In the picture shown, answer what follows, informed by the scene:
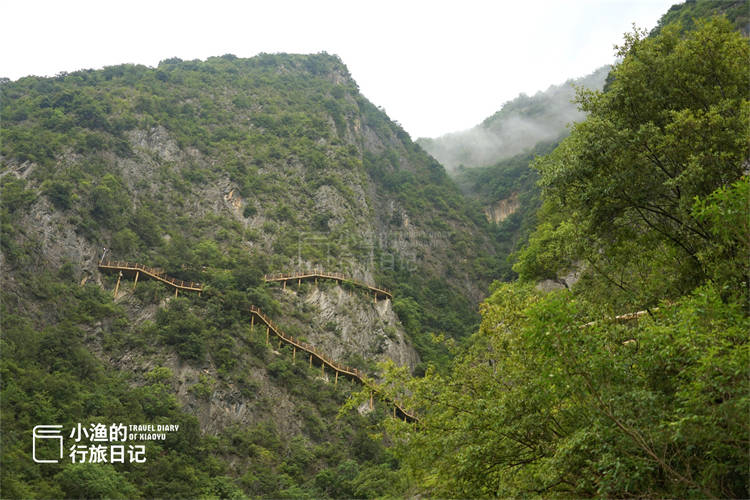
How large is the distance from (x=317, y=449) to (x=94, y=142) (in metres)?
29.3

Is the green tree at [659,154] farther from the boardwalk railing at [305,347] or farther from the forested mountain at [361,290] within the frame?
the boardwalk railing at [305,347]

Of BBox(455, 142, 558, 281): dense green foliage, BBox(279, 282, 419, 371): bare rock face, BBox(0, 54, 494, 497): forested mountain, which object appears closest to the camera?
BBox(0, 54, 494, 497): forested mountain

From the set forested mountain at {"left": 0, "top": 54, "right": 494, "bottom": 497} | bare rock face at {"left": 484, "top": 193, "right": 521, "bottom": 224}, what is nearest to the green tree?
forested mountain at {"left": 0, "top": 54, "right": 494, "bottom": 497}

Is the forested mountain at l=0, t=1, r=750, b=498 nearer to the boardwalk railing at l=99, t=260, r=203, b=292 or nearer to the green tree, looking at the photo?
the green tree

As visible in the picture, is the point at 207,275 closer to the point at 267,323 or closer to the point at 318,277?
the point at 267,323

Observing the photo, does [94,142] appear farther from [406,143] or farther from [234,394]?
[406,143]

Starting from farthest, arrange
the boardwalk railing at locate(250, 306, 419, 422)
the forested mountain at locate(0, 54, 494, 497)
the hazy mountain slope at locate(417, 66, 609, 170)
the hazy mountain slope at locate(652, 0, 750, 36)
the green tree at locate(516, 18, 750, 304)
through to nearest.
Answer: the hazy mountain slope at locate(417, 66, 609, 170)
the boardwalk railing at locate(250, 306, 419, 422)
the hazy mountain slope at locate(652, 0, 750, 36)
the forested mountain at locate(0, 54, 494, 497)
the green tree at locate(516, 18, 750, 304)

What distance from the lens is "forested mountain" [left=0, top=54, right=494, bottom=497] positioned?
24922 millimetres

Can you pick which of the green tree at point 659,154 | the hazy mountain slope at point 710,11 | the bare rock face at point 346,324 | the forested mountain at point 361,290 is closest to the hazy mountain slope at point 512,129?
the forested mountain at point 361,290

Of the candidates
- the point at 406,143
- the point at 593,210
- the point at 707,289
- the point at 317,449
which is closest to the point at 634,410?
the point at 707,289

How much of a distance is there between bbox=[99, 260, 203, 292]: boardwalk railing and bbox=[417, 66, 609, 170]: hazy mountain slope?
3008 inches

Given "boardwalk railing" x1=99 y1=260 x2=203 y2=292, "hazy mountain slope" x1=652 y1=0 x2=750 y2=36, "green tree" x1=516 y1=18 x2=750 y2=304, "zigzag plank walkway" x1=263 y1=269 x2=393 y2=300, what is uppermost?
"hazy mountain slope" x1=652 y1=0 x2=750 y2=36

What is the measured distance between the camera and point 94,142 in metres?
42.7

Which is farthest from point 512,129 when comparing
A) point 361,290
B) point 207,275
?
point 207,275
